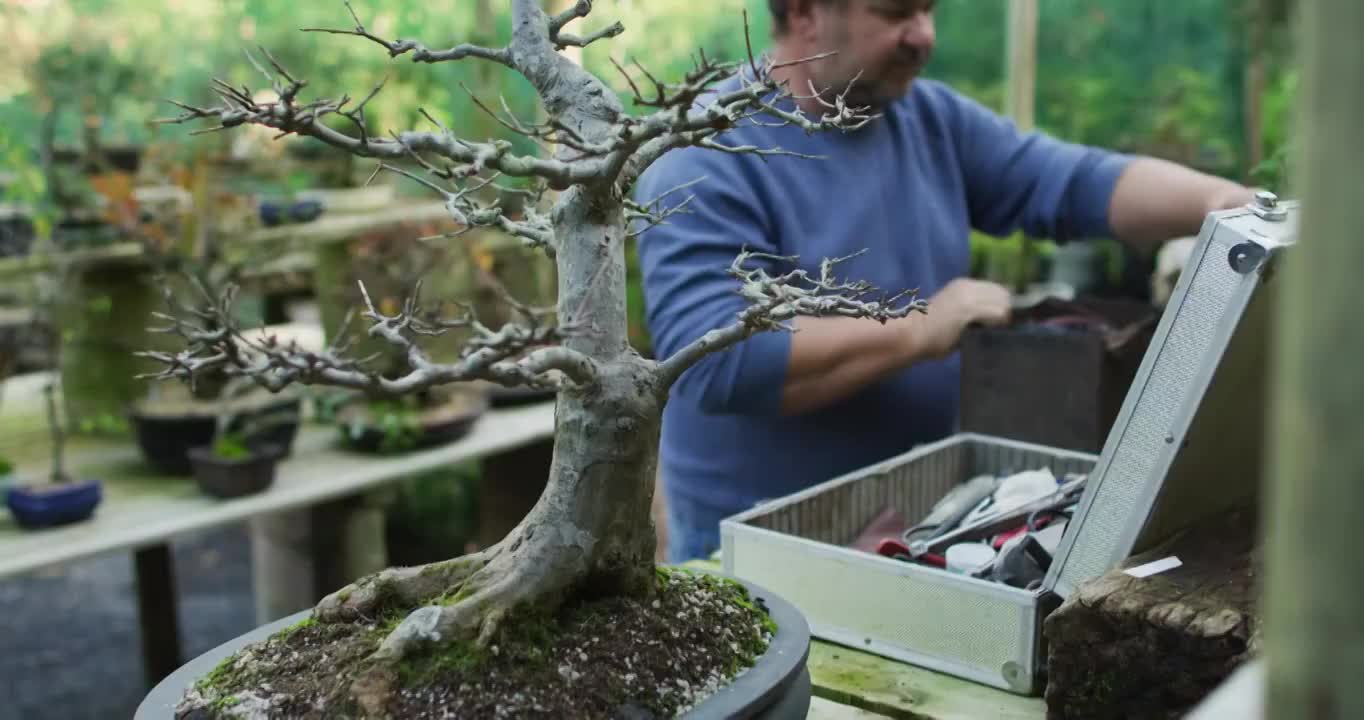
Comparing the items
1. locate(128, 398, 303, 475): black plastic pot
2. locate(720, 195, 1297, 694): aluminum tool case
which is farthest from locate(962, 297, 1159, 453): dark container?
locate(128, 398, 303, 475): black plastic pot

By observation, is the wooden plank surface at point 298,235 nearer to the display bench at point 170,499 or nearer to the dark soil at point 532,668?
the display bench at point 170,499

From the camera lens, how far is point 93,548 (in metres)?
2.70

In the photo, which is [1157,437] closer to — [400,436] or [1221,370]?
[1221,370]

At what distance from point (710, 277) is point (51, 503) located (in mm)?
1795

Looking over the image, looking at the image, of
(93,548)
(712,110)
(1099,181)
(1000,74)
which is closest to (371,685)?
(712,110)

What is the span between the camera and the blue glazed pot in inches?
110

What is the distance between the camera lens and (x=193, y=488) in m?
3.20

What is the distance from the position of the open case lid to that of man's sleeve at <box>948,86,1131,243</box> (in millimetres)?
1097

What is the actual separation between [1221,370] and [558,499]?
62 cm

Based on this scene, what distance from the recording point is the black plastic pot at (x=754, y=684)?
96cm

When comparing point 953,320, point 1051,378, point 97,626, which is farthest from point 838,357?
point 97,626

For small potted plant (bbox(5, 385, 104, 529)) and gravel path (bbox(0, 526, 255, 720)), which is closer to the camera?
small potted plant (bbox(5, 385, 104, 529))

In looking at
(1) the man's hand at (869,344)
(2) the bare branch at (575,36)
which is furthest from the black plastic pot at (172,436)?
(2) the bare branch at (575,36)

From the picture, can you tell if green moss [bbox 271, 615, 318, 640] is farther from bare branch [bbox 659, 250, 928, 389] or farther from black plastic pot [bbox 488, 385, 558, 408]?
black plastic pot [bbox 488, 385, 558, 408]
